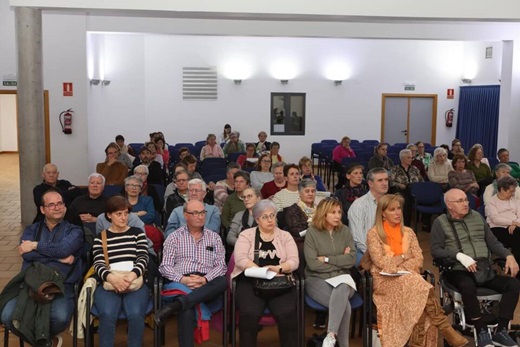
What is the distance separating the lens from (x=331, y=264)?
4.80 meters

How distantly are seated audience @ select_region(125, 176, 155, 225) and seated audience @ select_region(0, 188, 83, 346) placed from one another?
1409 millimetres

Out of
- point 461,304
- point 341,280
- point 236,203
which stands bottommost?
point 461,304

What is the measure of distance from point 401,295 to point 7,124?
22113 millimetres

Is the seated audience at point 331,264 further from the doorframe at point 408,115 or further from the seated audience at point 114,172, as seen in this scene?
the doorframe at point 408,115

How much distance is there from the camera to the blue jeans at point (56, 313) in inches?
171

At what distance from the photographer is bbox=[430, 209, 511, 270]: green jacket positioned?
5.05 meters

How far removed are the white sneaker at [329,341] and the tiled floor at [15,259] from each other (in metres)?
0.59

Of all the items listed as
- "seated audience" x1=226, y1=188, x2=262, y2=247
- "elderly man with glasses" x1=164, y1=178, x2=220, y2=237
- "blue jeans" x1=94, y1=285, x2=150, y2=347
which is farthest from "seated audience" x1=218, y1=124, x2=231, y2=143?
"blue jeans" x1=94, y1=285, x2=150, y2=347

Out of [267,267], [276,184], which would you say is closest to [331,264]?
[267,267]

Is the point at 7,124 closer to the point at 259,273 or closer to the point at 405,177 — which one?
the point at 405,177

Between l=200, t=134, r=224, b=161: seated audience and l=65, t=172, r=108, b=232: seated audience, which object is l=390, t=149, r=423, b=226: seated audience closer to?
l=65, t=172, r=108, b=232: seated audience

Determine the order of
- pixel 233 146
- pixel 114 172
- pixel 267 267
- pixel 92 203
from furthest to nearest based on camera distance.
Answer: pixel 233 146 → pixel 114 172 → pixel 92 203 → pixel 267 267

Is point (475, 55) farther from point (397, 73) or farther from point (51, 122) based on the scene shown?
point (51, 122)

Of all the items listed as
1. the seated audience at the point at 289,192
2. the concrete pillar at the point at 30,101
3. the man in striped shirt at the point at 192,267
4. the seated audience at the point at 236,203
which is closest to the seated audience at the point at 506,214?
the seated audience at the point at 289,192
